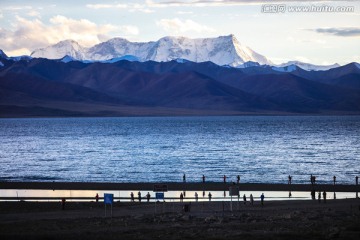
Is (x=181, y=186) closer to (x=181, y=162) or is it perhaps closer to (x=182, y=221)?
(x=182, y=221)

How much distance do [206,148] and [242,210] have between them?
7810cm

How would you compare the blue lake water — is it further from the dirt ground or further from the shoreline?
the dirt ground

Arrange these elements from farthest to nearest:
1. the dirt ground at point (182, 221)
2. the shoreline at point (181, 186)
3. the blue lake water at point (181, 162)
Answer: the blue lake water at point (181, 162)
the shoreline at point (181, 186)
the dirt ground at point (182, 221)

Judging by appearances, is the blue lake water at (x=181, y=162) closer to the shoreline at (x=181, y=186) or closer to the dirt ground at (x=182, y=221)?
the shoreline at (x=181, y=186)

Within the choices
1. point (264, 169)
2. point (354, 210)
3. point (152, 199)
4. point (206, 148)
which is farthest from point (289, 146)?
point (354, 210)

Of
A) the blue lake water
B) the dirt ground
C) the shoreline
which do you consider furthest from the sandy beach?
the blue lake water

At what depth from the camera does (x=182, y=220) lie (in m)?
37.8

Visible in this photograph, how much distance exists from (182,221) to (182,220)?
313 millimetres

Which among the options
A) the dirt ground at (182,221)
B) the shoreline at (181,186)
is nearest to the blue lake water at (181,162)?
the shoreline at (181,186)

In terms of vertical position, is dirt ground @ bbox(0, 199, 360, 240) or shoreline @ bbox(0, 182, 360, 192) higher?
shoreline @ bbox(0, 182, 360, 192)

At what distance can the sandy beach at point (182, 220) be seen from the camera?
3244 centimetres

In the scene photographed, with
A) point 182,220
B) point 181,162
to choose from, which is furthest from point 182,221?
point 181,162

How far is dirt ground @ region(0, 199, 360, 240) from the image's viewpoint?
32406 mm

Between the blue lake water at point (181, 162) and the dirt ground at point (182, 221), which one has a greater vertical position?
the blue lake water at point (181, 162)
